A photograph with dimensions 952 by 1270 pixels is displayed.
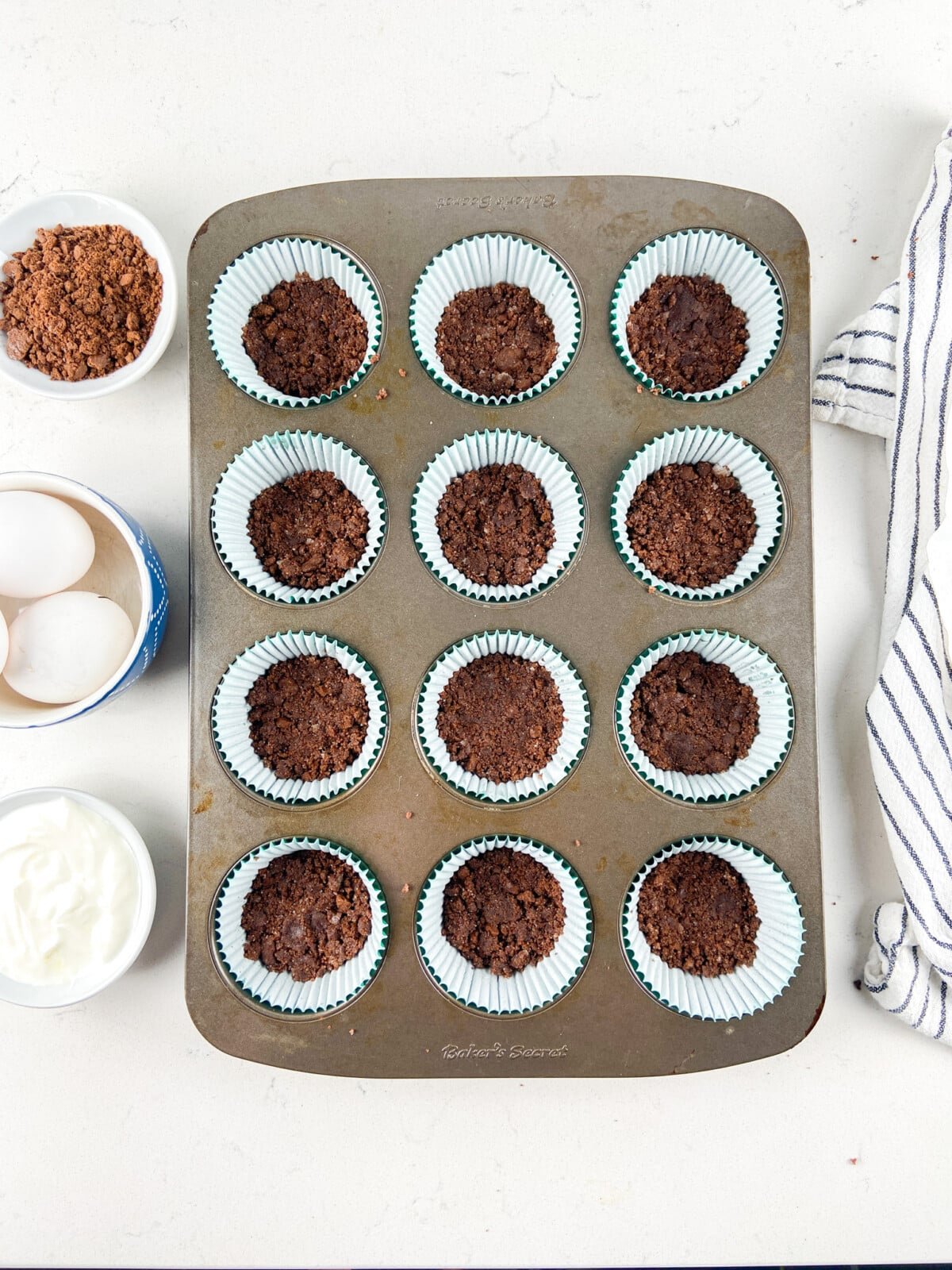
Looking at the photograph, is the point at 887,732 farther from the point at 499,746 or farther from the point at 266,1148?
the point at 266,1148

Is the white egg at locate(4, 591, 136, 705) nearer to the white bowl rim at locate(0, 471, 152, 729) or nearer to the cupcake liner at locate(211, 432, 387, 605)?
the white bowl rim at locate(0, 471, 152, 729)

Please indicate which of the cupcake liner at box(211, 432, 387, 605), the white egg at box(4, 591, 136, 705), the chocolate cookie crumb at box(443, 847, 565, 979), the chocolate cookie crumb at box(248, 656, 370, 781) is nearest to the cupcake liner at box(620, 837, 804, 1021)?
the chocolate cookie crumb at box(443, 847, 565, 979)

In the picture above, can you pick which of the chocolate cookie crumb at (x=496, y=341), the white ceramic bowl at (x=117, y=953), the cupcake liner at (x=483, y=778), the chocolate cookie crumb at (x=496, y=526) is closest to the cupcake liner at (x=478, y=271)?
the chocolate cookie crumb at (x=496, y=341)

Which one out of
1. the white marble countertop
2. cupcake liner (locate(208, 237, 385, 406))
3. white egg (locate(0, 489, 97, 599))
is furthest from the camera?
the white marble countertop

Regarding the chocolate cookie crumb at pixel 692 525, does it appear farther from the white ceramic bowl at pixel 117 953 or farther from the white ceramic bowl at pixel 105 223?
the white ceramic bowl at pixel 117 953

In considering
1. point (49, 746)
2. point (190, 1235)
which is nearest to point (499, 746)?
point (49, 746)

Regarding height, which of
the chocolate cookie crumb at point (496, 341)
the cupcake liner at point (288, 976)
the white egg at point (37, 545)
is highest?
the chocolate cookie crumb at point (496, 341)
